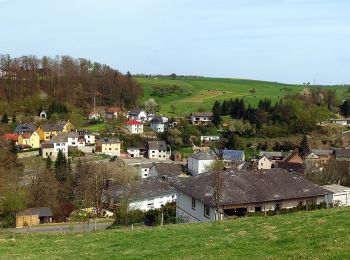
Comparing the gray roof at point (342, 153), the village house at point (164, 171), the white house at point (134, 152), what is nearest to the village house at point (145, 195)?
the village house at point (164, 171)

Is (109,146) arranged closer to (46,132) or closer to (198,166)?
(46,132)

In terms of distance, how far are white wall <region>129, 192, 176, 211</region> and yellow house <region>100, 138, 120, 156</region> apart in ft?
100

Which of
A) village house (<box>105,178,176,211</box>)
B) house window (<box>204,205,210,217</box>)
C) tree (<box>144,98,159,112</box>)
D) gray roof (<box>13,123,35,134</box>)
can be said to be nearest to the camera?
house window (<box>204,205,210,217</box>)

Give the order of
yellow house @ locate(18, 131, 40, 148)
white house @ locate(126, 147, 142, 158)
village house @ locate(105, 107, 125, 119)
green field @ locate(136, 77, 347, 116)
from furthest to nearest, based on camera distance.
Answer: green field @ locate(136, 77, 347, 116)
village house @ locate(105, 107, 125, 119)
white house @ locate(126, 147, 142, 158)
yellow house @ locate(18, 131, 40, 148)

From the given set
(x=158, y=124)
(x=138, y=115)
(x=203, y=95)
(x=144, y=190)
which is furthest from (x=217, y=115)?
(x=144, y=190)

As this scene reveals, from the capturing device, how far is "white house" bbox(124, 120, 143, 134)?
90750mm

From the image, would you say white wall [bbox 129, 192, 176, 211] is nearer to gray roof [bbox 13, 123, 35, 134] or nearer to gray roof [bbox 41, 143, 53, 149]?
gray roof [bbox 41, 143, 53, 149]

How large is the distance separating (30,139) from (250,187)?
60.8m

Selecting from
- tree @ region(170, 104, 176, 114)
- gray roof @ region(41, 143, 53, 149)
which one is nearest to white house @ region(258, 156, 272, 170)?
gray roof @ region(41, 143, 53, 149)

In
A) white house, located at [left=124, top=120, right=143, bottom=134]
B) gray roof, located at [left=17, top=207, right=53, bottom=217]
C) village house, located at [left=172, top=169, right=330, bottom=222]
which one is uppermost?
village house, located at [left=172, top=169, right=330, bottom=222]

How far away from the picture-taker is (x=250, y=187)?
80.4 feet

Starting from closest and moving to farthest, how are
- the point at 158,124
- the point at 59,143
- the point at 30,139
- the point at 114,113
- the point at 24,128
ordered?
the point at 59,143 → the point at 30,139 → the point at 24,128 → the point at 158,124 → the point at 114,113

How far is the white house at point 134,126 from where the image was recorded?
90.8 m

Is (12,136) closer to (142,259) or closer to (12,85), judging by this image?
(12,85)
